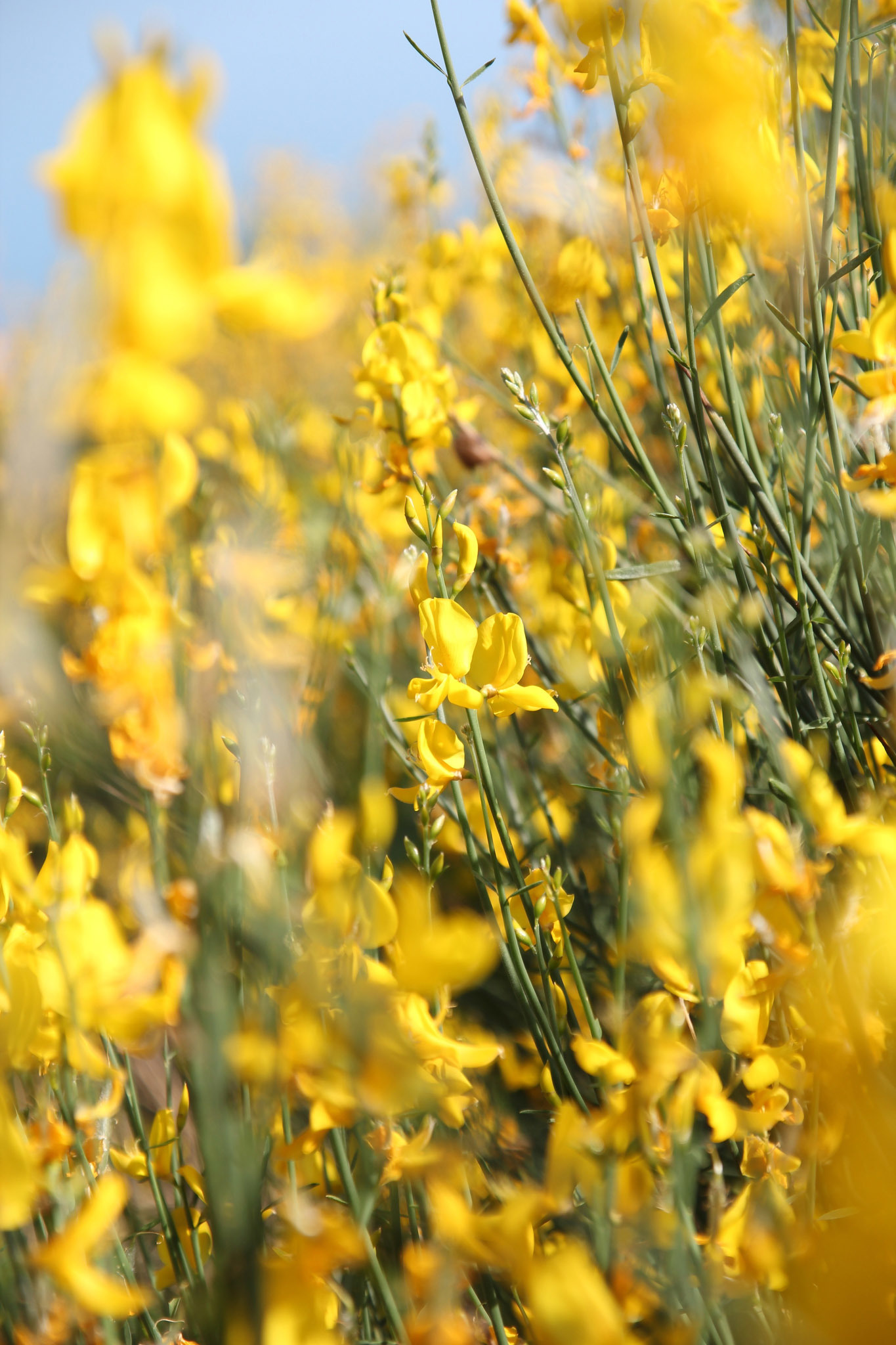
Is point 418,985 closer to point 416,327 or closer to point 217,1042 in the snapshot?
point 217,1042

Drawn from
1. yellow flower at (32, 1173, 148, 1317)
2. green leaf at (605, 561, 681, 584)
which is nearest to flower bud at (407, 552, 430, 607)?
green leaf at (605, 561, 681, 584)

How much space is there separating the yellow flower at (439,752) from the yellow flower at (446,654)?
17mm

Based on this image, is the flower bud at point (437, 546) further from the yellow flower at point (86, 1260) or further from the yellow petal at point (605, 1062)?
the yellow flower at point (86, 1260)

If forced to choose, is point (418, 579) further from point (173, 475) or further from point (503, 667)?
point (173, 475)

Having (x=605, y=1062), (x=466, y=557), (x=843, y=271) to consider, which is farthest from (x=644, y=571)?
(x=605, y=1062)

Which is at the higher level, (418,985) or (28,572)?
(28,572)

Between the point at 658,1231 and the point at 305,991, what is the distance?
9.0 inches

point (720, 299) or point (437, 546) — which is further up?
point (720, 299)

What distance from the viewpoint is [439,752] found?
70 centimetres

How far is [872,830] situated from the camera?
0.54 meters

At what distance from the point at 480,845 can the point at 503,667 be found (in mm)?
286

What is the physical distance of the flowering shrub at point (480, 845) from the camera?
1.34 feet

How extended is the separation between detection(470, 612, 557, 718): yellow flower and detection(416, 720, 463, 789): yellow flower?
0.05 metres

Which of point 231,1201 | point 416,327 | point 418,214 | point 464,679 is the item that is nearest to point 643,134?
point 464,679
